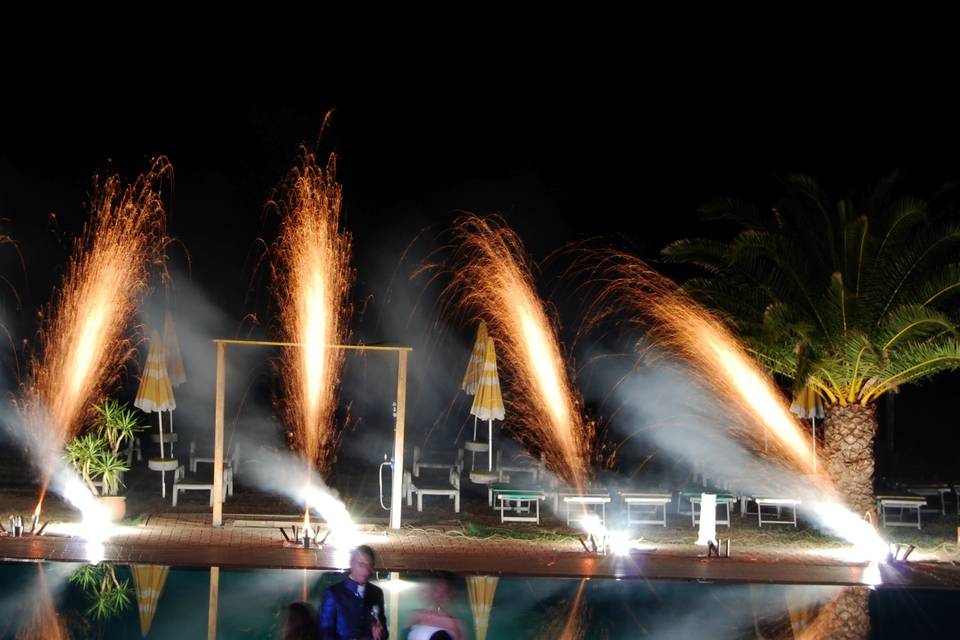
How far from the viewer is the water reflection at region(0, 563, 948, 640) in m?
11.0

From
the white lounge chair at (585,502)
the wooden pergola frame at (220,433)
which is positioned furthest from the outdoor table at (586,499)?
the wooden pergola frame at (220,433)

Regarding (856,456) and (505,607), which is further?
(856,456)

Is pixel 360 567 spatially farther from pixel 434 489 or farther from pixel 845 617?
pixel 434 489

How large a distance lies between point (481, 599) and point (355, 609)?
14.7 feet

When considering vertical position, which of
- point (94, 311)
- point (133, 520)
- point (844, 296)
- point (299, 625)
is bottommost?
point (133, 520)

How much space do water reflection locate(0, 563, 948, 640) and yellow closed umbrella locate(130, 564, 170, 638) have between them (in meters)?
0.01

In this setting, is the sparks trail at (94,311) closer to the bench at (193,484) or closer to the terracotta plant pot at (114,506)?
the bench at (193,484)

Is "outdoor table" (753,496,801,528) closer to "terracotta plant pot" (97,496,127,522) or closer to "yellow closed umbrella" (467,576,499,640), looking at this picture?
"yellow closed umbrella" (467,576,499,640)

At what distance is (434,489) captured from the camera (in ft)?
59.1

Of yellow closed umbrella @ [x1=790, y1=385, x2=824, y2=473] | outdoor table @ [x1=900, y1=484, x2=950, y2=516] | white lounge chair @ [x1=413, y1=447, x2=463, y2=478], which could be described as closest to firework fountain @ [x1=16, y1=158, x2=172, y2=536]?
white lounge chair @ [x1=413, y1=447, x2=463, y2=478]

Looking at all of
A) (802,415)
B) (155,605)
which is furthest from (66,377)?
(802,415)

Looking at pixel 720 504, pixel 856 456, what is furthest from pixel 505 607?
pixel 856 456

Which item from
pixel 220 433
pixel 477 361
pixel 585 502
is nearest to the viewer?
pixel 220 433

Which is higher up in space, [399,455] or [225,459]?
[399,455]
